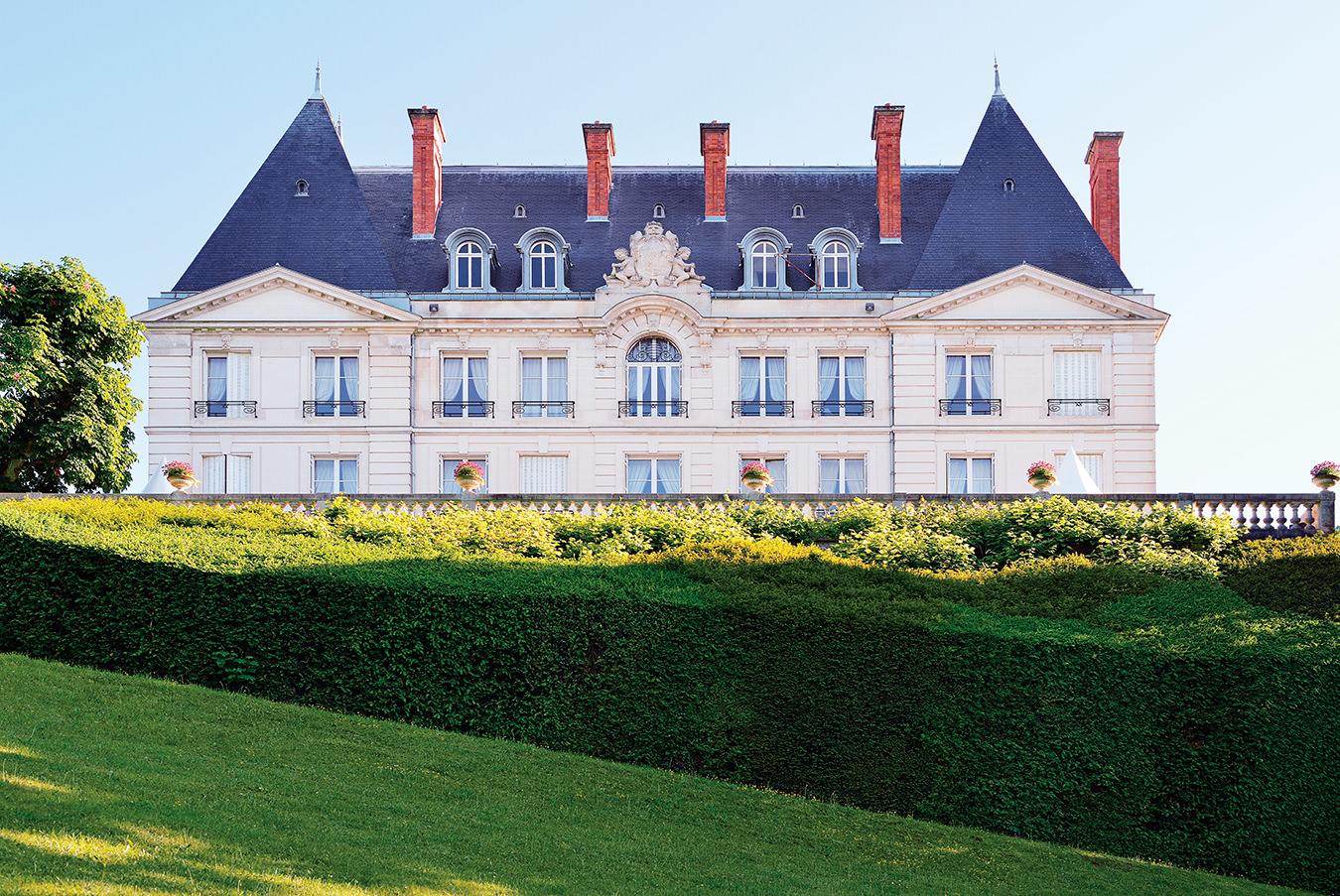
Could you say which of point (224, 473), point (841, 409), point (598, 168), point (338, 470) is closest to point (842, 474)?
point (841, 409)

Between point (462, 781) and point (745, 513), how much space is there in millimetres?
10003

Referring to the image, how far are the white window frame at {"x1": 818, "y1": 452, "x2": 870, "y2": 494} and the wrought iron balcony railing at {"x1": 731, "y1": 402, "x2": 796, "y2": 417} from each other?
154 cm

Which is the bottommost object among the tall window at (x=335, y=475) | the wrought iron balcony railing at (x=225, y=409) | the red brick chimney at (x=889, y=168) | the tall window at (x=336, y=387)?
the tall window at (x=335, y=475)

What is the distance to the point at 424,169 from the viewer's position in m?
34.9

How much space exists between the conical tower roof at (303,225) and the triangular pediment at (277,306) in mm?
1123

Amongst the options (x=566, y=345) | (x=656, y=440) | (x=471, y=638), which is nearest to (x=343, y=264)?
(x=566, y=345)

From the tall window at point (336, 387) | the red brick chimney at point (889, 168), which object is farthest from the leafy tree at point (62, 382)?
the red brick chimney at point (889, 168)

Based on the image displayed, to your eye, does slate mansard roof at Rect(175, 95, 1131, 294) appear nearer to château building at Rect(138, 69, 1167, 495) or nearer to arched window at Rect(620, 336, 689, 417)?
château building at Rect(138, 69, 1167, 495)

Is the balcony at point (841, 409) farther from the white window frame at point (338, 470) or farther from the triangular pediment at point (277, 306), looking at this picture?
the white window frame at point (338, 470)

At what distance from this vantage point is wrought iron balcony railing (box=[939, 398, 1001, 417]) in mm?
32156

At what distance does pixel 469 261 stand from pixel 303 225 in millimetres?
5057

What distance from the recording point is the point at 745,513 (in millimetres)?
21016

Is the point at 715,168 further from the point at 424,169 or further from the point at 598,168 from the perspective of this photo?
the point at 424,169

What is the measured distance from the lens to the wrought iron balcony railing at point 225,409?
105 feet
